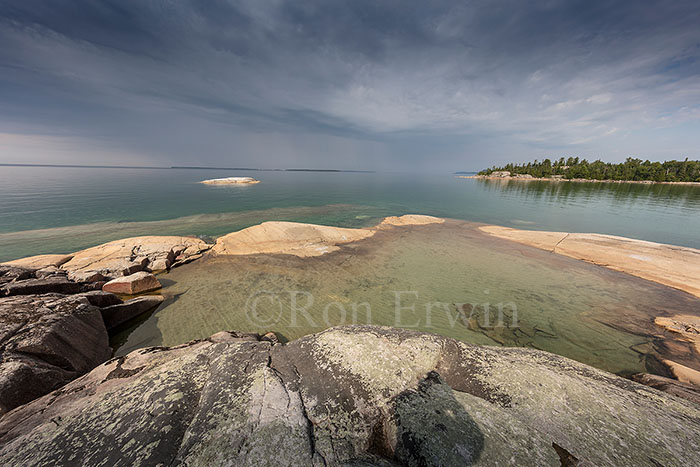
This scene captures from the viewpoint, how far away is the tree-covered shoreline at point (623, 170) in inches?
3730

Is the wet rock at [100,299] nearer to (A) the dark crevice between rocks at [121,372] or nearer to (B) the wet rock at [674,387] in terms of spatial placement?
(A) the dark crevice between rocks at [121,372]

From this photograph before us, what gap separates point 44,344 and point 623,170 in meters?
169

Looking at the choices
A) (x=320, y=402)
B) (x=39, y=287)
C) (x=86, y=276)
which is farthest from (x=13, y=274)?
(x=320, y=402)

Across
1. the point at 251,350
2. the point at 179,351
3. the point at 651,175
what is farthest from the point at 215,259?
the point at 651,175

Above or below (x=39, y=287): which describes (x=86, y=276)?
below

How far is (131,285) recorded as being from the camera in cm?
1067

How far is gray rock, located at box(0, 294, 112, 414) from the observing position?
15.8 feet

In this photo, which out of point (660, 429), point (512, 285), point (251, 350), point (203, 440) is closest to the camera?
point (203, 440)

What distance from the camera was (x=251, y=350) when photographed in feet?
17.7

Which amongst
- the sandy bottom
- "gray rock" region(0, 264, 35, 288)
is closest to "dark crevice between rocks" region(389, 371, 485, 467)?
the sandy bottom

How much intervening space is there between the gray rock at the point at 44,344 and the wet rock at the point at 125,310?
0.83 meters

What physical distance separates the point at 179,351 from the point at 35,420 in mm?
2280

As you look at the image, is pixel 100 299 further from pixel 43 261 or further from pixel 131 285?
pixel 43 261

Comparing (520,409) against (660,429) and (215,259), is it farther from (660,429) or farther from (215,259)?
(215,259)
